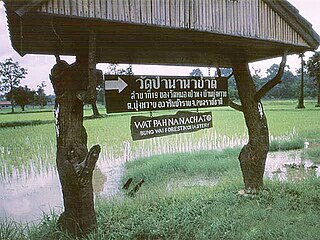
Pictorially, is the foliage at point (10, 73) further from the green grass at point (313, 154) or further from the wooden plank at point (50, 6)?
the green grass at point (313, 154)

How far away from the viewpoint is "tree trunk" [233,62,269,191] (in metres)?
4.57

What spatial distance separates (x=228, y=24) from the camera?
3357mm

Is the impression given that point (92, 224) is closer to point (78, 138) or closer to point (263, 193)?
point (78, 138)

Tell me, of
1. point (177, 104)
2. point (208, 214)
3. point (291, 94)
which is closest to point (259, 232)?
point (208, 214)

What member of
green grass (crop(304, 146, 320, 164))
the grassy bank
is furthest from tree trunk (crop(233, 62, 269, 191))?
green grass (crop(304, 146, 320, 164))

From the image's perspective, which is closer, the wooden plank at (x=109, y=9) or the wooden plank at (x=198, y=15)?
the wooden plank at (x=109, y=9)

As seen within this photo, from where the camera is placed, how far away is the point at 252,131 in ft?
15.1

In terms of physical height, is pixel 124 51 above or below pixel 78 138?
above

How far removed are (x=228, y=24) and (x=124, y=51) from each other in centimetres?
135

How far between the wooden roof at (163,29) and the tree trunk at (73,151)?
383mm

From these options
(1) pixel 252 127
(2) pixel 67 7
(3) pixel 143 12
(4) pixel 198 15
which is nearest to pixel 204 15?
(4) pixel 198 15

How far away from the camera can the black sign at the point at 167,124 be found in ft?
11.4

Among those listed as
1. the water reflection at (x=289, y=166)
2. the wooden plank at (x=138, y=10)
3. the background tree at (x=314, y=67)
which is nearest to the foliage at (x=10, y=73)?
the wooden plank at (x=138, y=10)

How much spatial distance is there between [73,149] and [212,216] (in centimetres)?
192
